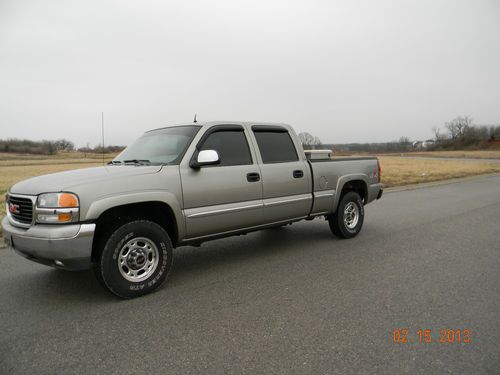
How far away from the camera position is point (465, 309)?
3482 mm

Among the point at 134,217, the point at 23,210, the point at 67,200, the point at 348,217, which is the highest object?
the point at 67,200

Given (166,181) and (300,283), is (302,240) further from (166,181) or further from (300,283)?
(166,181)

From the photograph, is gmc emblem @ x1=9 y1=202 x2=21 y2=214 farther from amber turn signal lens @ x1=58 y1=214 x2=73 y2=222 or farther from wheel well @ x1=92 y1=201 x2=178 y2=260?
wheel well @ x1=92 y1=201 x2=178 y2=260

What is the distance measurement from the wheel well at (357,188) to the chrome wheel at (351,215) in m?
0.26

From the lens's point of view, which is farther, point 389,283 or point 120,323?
point 389,283

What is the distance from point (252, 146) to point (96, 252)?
2.36 metres

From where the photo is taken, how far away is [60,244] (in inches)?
137

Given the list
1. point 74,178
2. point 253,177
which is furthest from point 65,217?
point 253,177

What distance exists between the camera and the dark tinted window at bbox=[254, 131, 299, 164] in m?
5.28

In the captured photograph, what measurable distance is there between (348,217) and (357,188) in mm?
601

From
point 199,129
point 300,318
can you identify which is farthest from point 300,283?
point 199,129

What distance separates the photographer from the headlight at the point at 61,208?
3537mm

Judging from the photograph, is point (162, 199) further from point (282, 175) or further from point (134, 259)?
point (282, 175)

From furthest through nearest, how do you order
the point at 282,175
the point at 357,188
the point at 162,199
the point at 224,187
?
1. the point at 357,188
2. the point at 282,175
3. the point at 224,187
4. the point at 162,199
